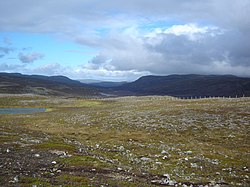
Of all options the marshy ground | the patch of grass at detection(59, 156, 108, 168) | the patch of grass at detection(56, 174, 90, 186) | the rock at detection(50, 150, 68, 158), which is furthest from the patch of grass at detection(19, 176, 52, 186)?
the rock at detection(50, 150, 68, 158)

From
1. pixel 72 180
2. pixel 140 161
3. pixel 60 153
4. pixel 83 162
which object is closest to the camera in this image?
pixel 72 180

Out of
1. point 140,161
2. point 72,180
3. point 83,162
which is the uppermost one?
point 72,180

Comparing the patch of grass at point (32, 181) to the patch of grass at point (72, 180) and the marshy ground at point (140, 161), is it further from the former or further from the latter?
the patch of grass at point (72, 180)

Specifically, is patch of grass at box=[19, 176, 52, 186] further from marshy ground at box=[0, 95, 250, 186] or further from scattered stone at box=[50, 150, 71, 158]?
scattered stone at box=[50, 150, 71, 158]

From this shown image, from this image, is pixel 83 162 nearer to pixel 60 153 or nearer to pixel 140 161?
pixel 60 153

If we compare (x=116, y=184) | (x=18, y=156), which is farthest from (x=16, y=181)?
(x=18, y=156)

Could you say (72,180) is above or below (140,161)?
above

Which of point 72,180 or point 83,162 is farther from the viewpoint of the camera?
point 83,162

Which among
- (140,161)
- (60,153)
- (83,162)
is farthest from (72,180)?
(60,153)

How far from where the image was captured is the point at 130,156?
1198 inches

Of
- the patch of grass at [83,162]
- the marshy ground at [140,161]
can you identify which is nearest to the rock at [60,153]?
the marshy ground at [140,161]

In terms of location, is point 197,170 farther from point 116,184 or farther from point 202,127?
point 202,127

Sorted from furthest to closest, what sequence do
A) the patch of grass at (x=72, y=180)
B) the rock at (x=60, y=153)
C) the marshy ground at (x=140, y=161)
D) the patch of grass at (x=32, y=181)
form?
the rock at (x=60, y=153), the marshy ground at (x=140, y=161), the patch of grass at (x=72, y=180), the patch of grass at (x=32, y=181)

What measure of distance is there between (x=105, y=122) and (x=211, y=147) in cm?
3215
